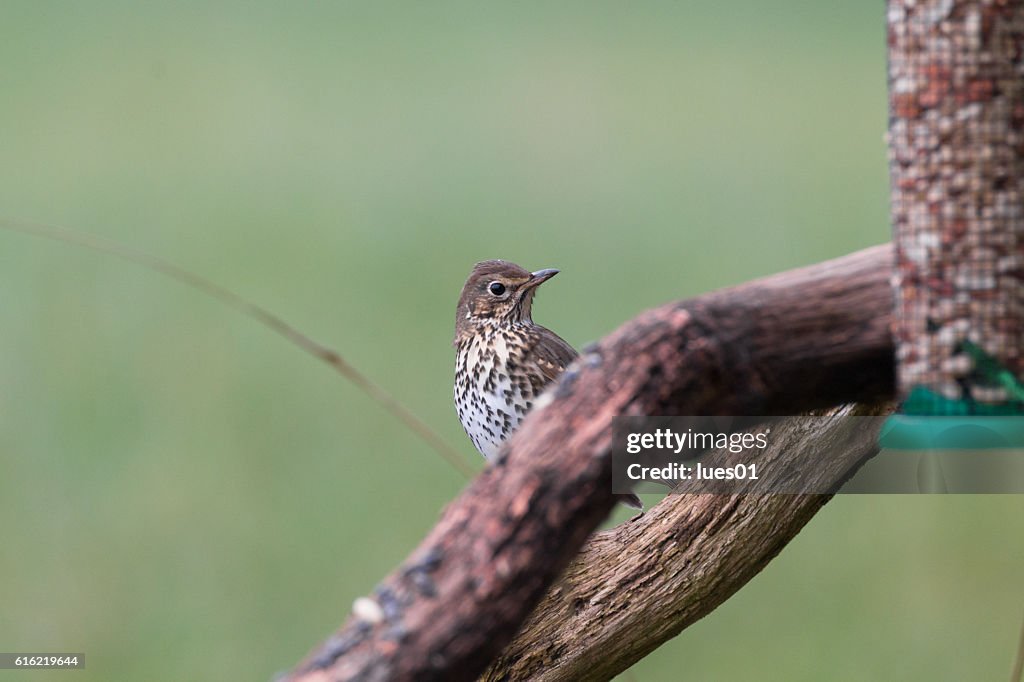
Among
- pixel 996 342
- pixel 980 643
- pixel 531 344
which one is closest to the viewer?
pixel 996 342

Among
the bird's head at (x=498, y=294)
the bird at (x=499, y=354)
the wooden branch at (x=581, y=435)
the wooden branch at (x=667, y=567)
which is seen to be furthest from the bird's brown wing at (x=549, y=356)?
the wooden branch at (x=581, y=435)

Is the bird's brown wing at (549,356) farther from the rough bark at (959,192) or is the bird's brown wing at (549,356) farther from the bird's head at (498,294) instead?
the rough bark at (959,192)

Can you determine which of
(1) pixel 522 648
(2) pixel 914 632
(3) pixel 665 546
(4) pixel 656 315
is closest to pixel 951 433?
(4) pixel 656 315

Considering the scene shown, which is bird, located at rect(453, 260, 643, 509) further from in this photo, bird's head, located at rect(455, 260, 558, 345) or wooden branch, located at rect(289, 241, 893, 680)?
wooden branch, located at rect(289, 241, 893, 680)

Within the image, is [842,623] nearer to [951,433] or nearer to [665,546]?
[665,546]

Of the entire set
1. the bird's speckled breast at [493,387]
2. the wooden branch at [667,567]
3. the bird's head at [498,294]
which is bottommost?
the wooden branch at [667,567]

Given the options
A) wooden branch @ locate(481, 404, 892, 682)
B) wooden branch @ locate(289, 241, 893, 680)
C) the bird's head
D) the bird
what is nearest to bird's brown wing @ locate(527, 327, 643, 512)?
the bird
